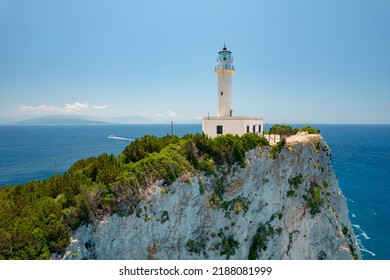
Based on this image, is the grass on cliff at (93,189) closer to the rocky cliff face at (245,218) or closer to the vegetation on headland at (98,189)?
the vegetation on headland at (98,189)

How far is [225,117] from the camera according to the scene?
103ft

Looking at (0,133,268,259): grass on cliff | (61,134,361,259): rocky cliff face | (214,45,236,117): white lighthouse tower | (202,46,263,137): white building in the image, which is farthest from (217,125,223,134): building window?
(61,134,361,259): rocky cliff face

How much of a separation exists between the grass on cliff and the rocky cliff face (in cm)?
88

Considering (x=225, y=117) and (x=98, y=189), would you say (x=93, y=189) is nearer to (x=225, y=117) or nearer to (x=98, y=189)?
(x=98, y=189)

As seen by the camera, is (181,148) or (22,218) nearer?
(22,218)

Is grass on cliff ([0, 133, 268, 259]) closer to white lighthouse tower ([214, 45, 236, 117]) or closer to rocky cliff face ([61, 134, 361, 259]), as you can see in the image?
rocky cliff face ([61, 134, 361, 259])

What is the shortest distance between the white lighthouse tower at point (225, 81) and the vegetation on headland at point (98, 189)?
395 inches

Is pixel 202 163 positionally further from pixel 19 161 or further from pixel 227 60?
pixel 19 161

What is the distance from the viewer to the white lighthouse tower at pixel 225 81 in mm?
33562

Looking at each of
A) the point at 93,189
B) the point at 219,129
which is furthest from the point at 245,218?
the point at 93,189

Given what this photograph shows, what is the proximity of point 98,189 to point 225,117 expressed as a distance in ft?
63.9

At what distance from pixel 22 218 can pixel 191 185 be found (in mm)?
11740
